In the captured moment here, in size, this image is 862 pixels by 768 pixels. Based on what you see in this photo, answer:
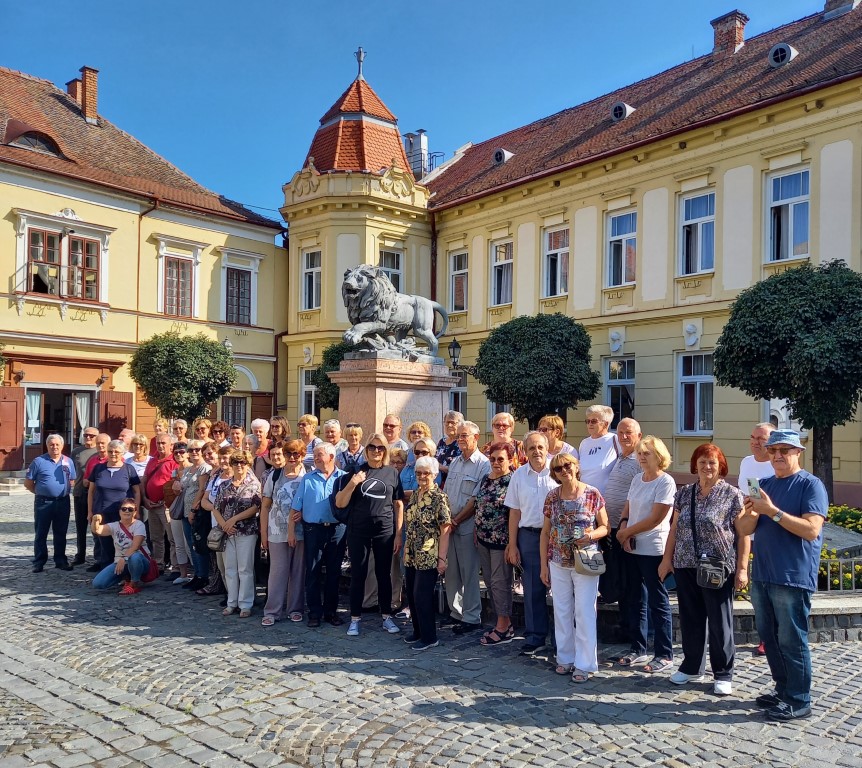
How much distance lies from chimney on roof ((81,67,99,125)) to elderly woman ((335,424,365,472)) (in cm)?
2066

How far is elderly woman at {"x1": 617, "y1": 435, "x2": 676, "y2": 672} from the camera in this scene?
18.9 ft

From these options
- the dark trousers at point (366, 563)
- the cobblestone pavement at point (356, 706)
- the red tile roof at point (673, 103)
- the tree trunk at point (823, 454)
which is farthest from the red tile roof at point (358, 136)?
the cobblestone pavement at point (356, 706)

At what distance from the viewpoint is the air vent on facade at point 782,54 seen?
59.3ft

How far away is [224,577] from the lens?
308 inches

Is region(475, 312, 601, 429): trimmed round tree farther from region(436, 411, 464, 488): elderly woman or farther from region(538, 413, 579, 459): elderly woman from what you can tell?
region(538, 413, 579, 459): elderly woman

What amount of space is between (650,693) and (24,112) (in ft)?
75.1

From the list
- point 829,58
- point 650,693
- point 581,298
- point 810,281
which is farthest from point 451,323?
point 650,693

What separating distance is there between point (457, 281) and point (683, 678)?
19.8 metres

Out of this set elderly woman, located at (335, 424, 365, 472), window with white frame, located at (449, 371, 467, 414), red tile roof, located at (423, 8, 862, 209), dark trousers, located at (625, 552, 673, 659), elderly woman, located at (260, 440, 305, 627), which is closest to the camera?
dark trousers, located at (625, 552, 673, 659)

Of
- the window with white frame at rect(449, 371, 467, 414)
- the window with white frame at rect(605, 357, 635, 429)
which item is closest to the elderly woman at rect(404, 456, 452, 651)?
the window with white frame at rect(605, 357, 635, 429)

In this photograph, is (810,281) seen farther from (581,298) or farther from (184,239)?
(184,239)

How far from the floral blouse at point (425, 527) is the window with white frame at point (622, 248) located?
47.3 ft

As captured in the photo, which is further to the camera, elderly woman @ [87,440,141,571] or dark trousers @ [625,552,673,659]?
elderly woman @ [87,440,141,571]

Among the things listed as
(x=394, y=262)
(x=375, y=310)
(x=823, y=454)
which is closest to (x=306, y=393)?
(x=394, y=262)
